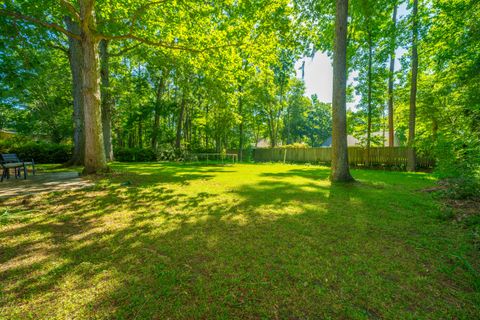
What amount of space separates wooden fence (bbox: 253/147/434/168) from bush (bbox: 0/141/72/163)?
20051 millimetres

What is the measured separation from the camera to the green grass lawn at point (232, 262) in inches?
62.0

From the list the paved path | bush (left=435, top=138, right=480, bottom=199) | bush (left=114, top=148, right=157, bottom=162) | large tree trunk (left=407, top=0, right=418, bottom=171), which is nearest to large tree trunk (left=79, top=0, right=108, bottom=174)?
the paved path

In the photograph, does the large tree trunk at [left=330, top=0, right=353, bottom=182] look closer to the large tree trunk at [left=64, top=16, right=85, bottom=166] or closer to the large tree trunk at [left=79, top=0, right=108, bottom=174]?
the large tree trunk at [left=79, top=0, right=108, bottom=174]

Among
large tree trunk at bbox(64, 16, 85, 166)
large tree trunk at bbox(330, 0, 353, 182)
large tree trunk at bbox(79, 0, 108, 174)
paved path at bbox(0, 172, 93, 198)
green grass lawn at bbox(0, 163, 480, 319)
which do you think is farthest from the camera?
large tree trunk at bbox(64, 16, 85, 166)

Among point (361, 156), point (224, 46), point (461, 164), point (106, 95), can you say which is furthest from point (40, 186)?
point (361, 156)

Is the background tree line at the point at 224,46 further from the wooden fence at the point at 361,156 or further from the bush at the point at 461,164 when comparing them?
the wooden fence at the point at 361,156

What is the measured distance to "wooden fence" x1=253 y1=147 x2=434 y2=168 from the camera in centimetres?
1359

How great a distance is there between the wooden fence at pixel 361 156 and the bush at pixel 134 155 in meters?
14.1

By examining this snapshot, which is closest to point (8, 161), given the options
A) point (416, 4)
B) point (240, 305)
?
point (240, 305)

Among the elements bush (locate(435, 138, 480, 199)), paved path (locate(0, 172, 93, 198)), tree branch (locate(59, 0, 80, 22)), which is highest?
tree branch (locate(59, 0, 80, 22))

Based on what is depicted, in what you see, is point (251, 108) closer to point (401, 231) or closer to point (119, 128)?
point (119, 128)

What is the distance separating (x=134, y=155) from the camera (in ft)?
61.5

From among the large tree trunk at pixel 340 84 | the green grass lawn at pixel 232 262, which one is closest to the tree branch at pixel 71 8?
the green grass lawn at pixel 232 262

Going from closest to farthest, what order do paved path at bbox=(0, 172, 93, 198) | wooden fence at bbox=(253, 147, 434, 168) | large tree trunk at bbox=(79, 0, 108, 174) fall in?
paved path at bbox=(0, 172, 93, 198) < large tree trunk at bbox=(79, 0, 108, 174) < wooden fence at bbox=(253, 147, 434, 168)
